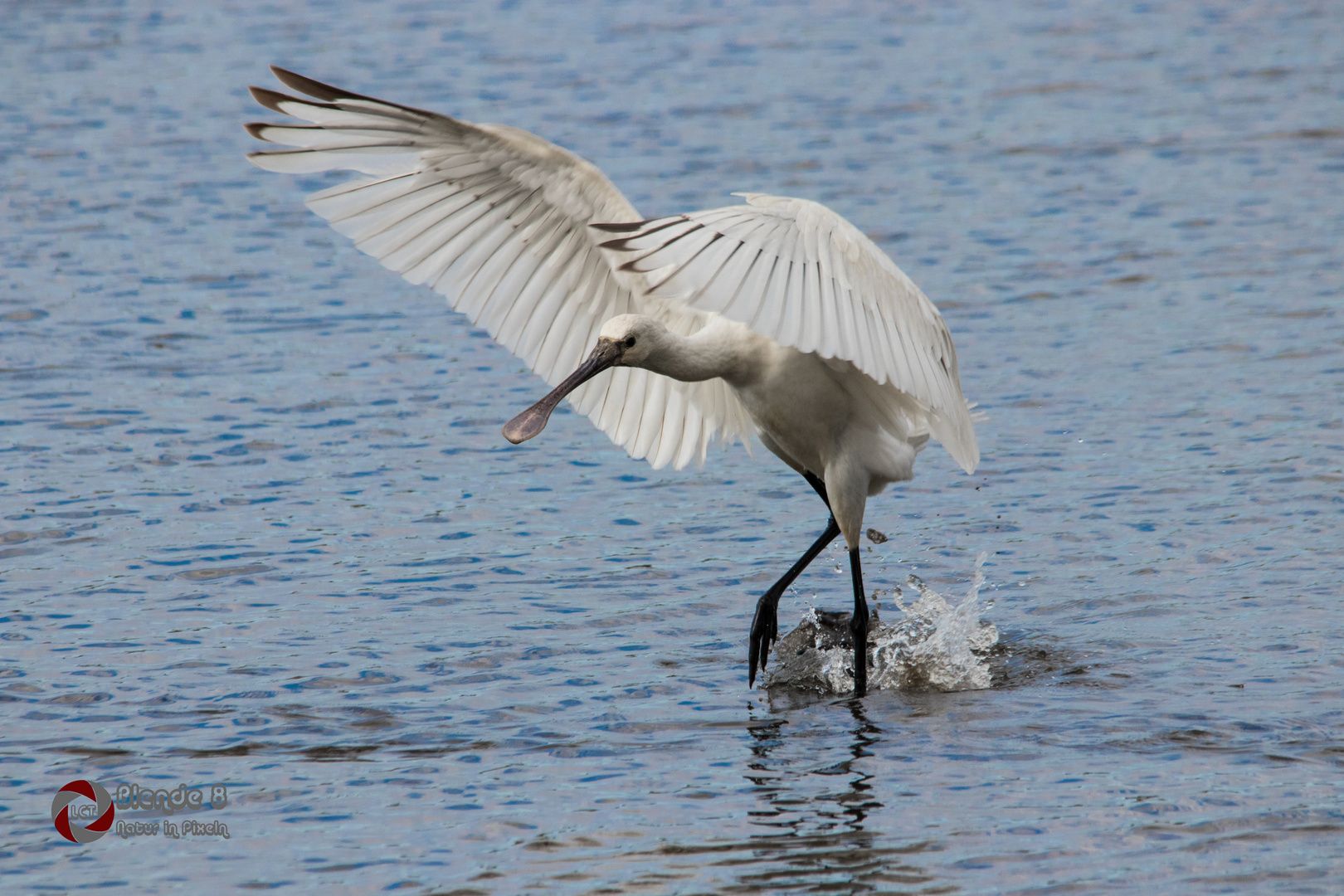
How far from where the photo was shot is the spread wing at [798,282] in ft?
18.2

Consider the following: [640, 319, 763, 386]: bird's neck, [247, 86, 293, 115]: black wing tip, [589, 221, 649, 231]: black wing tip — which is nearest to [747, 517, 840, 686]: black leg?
[640, 319, 763, 386]: bird's neck

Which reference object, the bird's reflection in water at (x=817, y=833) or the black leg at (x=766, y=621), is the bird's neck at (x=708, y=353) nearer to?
the black leg at (x=766, y=621)

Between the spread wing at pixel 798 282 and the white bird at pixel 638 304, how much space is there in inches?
0.4

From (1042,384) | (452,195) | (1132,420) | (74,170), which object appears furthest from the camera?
(74,170)

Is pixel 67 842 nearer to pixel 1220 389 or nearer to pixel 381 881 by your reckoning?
pixel 381 881

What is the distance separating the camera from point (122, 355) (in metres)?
11.5

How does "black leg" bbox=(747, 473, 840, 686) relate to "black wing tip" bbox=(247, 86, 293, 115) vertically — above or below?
below

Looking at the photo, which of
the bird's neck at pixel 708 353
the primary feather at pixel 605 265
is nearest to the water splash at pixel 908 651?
the primary feather at pixel 605 265

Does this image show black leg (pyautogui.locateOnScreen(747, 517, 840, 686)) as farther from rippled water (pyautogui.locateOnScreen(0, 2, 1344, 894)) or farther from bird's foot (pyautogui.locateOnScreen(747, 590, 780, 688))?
rippled water (pyautogui.locateOnScreen(0, 2, 1344, 894))

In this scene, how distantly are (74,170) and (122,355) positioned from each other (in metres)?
5.35

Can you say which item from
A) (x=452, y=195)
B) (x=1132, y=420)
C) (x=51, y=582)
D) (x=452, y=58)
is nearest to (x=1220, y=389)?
(x=1132, y=420)

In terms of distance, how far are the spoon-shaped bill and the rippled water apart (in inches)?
42.1

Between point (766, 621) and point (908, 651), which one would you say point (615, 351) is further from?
point (908, 651)

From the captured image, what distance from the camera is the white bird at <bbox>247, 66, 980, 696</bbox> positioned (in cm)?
614
